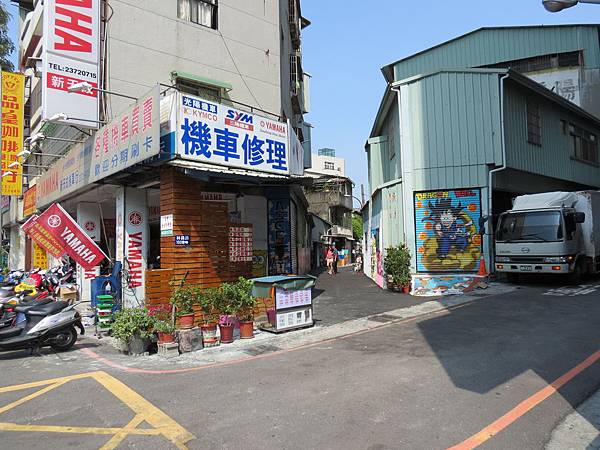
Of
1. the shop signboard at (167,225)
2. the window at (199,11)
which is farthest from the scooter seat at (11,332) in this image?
the window at (199,11)

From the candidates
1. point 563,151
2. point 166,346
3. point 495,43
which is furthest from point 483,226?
point 495,43

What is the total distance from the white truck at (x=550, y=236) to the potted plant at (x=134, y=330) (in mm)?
11208

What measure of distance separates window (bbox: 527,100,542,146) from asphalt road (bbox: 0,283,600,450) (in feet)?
36.9

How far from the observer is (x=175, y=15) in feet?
45.7

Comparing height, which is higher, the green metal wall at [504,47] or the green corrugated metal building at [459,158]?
the green metal wall at [504,47]

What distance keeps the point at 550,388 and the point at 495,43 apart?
24.0 m

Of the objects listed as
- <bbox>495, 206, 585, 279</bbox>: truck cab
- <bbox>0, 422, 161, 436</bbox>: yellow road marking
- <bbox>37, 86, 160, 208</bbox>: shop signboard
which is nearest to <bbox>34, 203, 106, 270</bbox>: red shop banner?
<bbox>37, 86, 160, 208</bbox>: shop signboard

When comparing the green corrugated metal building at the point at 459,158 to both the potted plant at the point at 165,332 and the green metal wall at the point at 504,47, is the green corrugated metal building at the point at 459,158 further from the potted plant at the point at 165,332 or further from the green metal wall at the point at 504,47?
the potted plant at the point at 165,332

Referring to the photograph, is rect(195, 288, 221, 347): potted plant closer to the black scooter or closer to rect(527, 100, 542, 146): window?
the black scooter

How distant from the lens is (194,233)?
33.3ft

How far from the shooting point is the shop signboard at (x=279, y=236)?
14.0m

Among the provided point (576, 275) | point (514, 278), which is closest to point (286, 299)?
point (514, 278)

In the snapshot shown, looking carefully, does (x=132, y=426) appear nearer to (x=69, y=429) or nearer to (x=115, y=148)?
(x=69, y=429)

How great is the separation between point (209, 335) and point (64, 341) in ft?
8.94
